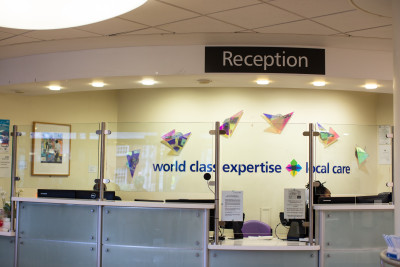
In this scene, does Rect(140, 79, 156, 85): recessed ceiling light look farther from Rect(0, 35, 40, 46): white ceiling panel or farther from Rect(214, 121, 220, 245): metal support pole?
Rect(214, 121, 220, 245): metal support pole

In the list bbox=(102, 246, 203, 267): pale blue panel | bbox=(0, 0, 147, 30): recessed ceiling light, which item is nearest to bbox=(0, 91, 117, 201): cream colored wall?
bbox=(102, 246, 203, 267): pale blue panel

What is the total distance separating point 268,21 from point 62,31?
2420mm

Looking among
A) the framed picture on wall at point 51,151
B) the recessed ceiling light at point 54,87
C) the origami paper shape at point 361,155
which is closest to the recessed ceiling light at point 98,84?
the recessed ceiling light at point 54,87

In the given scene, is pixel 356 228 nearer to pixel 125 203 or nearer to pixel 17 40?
pixel 125 203

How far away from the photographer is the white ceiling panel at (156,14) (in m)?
5.44

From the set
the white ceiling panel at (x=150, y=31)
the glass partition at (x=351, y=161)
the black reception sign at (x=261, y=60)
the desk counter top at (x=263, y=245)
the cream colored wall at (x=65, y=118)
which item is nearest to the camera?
the desk counter top at (x=263, y=245)

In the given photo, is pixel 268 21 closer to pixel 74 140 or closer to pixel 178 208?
pixel 178 208

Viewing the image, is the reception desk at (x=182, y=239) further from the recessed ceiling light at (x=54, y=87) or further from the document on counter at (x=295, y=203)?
the recessed ceiling light at (x=54, y=87)

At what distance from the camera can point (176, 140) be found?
6.20m

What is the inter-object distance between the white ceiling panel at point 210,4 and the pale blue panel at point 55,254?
2953 millimetres

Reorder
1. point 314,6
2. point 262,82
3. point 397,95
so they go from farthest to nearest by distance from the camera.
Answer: point 262,82
point 314,6
point 397,95

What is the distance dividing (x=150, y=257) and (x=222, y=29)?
8.96ft

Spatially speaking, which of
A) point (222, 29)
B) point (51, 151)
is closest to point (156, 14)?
point (222, 29)

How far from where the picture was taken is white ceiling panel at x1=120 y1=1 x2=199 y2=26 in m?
5.44
